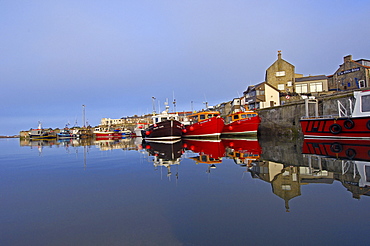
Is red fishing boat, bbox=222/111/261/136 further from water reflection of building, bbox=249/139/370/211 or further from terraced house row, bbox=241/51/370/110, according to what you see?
terraced house row, bbox=241/51/370/110

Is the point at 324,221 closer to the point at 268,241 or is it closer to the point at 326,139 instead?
the point at 268,241

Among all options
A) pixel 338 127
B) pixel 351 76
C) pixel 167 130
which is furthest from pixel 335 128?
pixel 351 76

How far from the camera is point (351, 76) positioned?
41438 millimetres

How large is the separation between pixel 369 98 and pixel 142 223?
1596 cm

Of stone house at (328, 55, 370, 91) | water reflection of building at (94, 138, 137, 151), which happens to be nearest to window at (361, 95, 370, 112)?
water reflection of building at (94, 138, 137, 151)

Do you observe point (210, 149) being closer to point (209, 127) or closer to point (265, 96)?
point (209, 127)

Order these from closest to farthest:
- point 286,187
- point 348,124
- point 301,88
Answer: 1. point 286,187
2. point 348,124
3. point 301,88

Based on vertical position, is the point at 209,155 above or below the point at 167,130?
below

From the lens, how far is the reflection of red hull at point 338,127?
49.9ft

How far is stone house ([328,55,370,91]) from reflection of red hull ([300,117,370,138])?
2464 cm

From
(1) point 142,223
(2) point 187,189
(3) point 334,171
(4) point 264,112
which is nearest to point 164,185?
(2) point 187,189

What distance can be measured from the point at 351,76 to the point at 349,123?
1227 inches

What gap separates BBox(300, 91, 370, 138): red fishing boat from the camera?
→ 49.6 ft

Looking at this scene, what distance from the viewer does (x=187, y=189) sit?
645 centimetres
